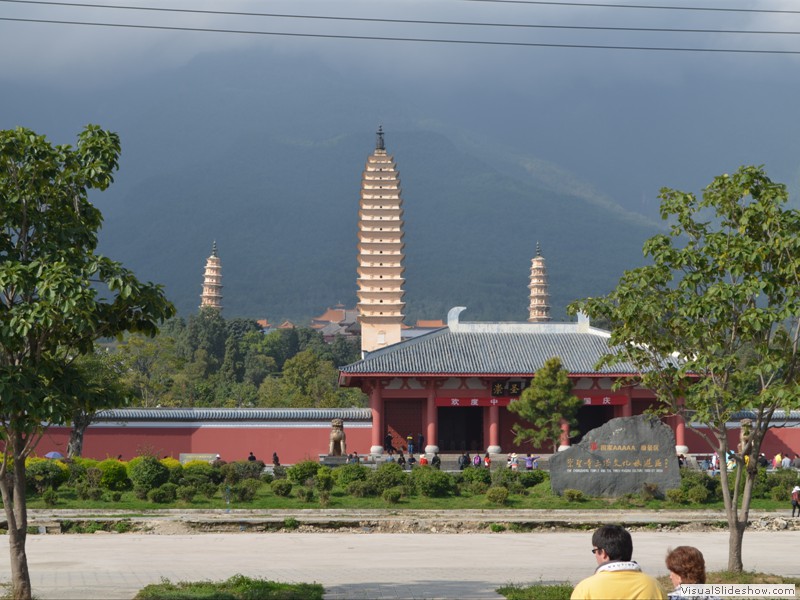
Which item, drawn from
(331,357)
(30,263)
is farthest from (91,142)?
(331,357)

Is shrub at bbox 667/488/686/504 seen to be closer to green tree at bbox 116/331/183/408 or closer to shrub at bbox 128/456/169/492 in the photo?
shrub at bbox 128/456/169/492

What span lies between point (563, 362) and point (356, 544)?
27182 millimetres

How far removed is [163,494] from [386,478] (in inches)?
233

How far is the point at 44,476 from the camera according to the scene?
30766 mm

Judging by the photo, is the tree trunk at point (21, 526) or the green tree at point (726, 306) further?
the green tree at point (726, 306)

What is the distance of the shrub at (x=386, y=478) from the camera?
31120mm

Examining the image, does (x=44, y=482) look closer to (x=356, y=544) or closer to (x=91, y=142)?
(x=356, y=544)

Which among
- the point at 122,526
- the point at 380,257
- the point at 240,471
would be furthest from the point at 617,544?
the point at 380,257

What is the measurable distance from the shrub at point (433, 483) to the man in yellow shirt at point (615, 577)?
23.7 meters

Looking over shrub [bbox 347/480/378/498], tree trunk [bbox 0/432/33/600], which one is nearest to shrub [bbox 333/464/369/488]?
shrub [bbox 347/480/378/498]

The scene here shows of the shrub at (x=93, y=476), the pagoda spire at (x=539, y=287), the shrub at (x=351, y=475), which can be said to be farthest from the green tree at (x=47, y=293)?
the pagoda spire at (x=539, y=287)

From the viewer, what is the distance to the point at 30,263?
44.0 ft

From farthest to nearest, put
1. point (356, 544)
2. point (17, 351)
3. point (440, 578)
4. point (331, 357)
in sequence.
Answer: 1. point (331, 357)
2. point (356, 544)
3. point (440, 578)
4. point (17, 351)

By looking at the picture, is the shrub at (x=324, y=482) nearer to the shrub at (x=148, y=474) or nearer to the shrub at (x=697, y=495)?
the shrub at (x=148, y=474)
